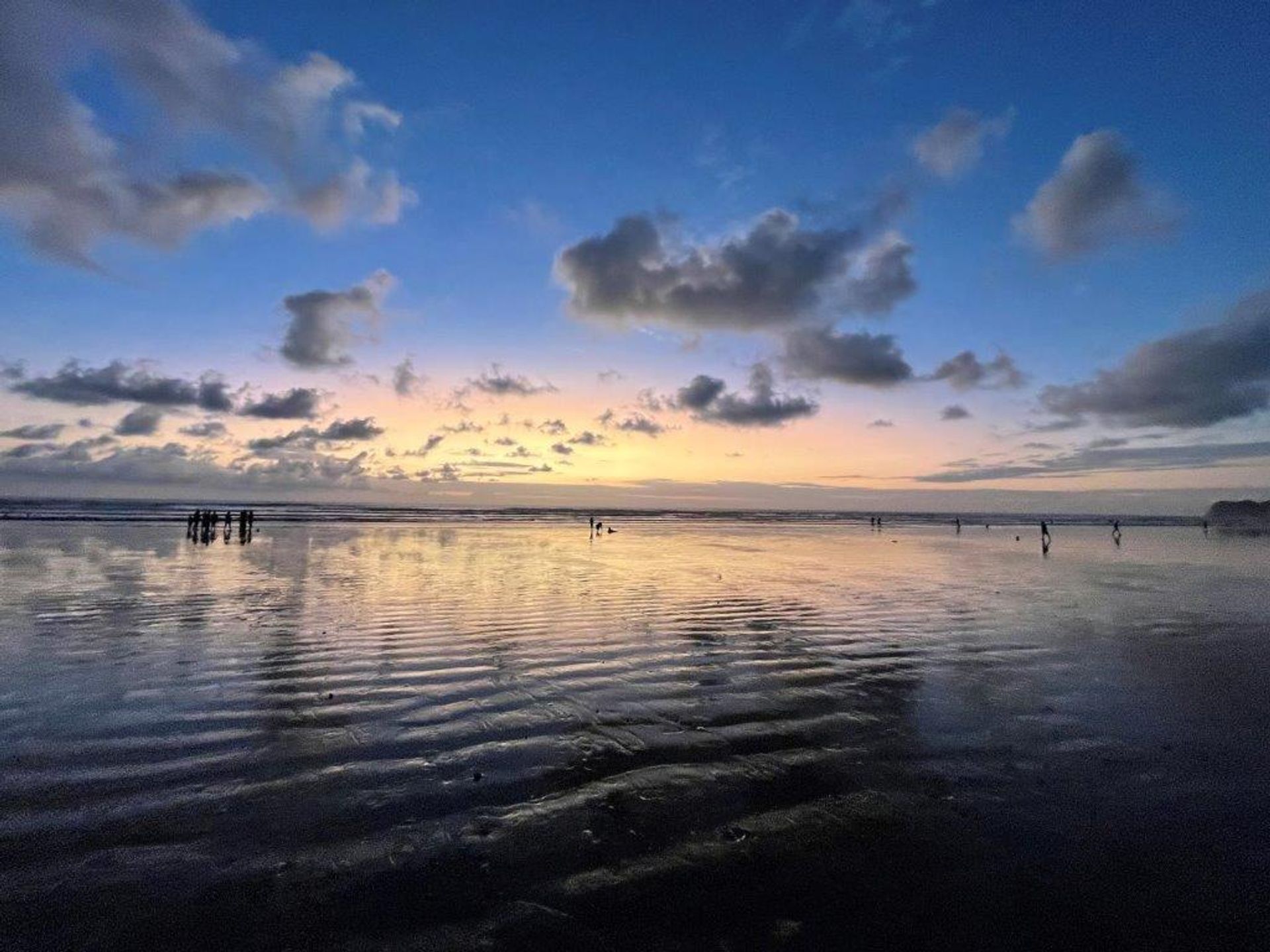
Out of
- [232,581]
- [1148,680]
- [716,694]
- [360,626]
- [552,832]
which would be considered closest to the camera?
[552,832]

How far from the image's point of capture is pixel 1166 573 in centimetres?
3169

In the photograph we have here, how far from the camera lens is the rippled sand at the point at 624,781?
A: 4.73m

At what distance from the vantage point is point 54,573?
24609 millimetres

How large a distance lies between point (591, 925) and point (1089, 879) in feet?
13.6

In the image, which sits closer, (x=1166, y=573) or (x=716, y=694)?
(x=716, y=694)

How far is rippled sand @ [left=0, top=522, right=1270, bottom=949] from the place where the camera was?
473 centimetres

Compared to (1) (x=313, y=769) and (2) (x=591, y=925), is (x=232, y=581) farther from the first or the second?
(2) (x=591, y=925)

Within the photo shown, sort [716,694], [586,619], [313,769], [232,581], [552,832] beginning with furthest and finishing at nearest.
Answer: [232,581], [586,619], [716,694], [313,769], [552,832]

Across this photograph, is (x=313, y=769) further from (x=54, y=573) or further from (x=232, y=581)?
(x=54, y=573)

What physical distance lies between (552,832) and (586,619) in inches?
442

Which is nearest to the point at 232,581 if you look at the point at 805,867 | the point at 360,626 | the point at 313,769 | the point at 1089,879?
the point at 360,626

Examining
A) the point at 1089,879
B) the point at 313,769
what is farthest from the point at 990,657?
the point at 313,769

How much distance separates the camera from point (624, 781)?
22.9 ft

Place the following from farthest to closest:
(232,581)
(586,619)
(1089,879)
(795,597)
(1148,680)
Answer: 1. (232,581)
2. (795,597)
3. (586,619)
4. (1148,680)
5. (1089,879)
